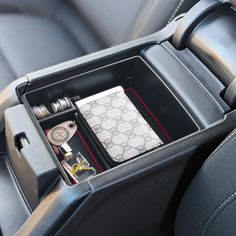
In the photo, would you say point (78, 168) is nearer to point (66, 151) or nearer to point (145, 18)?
point (66, 151)

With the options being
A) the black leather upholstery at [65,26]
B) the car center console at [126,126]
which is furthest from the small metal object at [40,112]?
the black leather upholstery at [65,26]

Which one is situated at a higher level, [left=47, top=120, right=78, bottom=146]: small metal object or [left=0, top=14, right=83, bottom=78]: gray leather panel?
[left=0, top=14, right=83, bottom=78]: gray leather panel

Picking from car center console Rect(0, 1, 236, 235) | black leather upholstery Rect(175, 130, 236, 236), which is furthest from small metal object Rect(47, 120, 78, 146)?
black leather upholstery Rect(175, 130, 236, 236)

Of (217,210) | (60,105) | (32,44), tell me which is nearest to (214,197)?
(217,210)

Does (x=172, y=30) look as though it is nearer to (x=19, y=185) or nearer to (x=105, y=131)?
(x=105, y=131)

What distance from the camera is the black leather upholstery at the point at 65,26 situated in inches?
42.9

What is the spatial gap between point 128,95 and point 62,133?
16 centimetres

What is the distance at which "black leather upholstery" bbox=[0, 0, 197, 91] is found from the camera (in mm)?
1089

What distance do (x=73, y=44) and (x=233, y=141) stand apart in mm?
631

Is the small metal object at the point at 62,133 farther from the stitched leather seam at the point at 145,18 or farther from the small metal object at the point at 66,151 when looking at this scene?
the stitched leather seam at the point at 145,18

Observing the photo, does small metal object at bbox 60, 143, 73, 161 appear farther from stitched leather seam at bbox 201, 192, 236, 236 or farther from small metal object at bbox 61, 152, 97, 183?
stitched leather seam at bbox 201, 192, 236, 236

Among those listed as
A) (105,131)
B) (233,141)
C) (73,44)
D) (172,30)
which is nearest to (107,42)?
(73,44)

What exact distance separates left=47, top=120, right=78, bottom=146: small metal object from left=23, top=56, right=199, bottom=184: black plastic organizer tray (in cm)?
1

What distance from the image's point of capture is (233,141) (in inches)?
28.6
